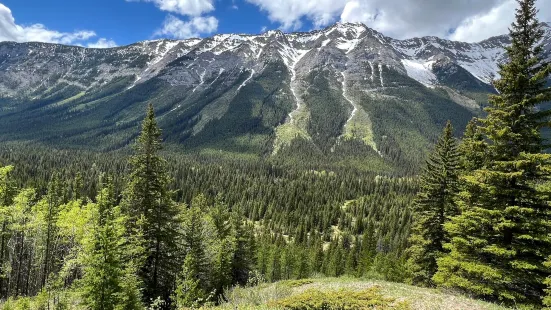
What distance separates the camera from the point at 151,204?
29.1m

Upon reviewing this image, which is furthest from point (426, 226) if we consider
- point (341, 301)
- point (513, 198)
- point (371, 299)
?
point (341, 301)

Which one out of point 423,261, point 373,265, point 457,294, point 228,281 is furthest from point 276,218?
point 457,294

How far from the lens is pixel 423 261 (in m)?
30.1

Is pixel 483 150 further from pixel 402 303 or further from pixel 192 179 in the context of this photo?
pixel 192 179

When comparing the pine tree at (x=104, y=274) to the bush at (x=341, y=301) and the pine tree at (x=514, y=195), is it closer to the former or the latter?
the bush at (x=341, y=301)

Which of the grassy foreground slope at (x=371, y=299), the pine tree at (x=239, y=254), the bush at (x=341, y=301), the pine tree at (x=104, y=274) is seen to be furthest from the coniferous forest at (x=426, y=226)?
the bush at (x=341, y=301)

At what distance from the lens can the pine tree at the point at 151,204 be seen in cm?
2889

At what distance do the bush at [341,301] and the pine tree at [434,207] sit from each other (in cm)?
1200

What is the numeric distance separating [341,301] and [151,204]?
1836 centimetres

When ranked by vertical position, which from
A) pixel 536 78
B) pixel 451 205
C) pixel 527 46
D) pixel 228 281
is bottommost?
pixel 228 281

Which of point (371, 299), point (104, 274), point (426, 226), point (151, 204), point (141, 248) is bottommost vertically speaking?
point (104, 274)

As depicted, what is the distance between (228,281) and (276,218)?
3685 inches

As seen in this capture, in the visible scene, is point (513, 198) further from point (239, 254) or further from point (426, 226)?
point (239, 254)

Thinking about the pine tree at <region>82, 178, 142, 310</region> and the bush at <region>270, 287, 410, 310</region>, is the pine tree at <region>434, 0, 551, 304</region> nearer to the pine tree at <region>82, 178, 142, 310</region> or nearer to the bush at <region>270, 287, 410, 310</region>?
the bush at <region>270, 287, 410, 310</region>
